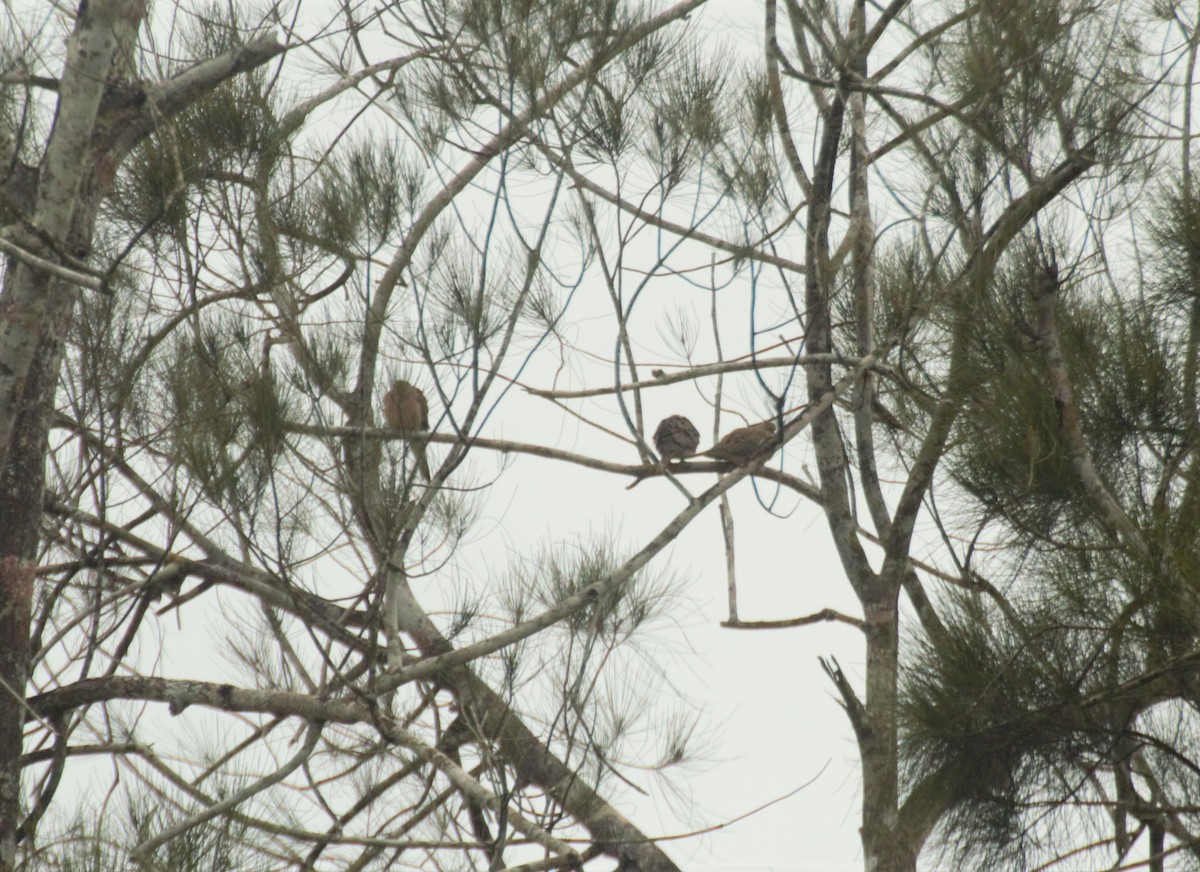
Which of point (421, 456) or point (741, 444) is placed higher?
point (741, 444)

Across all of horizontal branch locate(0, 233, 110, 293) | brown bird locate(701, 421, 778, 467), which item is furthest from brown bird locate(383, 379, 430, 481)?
brown bird locate(701, 421, 778, 467)

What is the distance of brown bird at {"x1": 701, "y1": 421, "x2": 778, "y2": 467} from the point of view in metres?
2.91

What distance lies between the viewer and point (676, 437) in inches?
120

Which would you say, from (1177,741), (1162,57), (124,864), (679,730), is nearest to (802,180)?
(1162,57)

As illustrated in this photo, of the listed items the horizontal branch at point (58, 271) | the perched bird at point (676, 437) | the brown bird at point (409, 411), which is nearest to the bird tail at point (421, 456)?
the brown bird at point (409, 411)

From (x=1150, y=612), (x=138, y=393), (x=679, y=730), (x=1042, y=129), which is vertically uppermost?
(x=138, y=393)

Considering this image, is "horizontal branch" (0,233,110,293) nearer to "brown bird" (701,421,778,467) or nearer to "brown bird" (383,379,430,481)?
"brown bird" (383,379,430,481)

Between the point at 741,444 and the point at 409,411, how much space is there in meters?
0.85

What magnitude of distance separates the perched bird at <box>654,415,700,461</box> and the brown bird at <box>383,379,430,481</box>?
0.67 m

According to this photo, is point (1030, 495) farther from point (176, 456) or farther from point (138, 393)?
point (138, 393)

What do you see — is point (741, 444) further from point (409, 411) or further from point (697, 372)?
point (409, 411)

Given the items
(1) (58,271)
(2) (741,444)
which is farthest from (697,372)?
(1) (58,271)

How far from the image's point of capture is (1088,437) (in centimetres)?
217

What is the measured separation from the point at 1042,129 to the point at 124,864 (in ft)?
6.79
